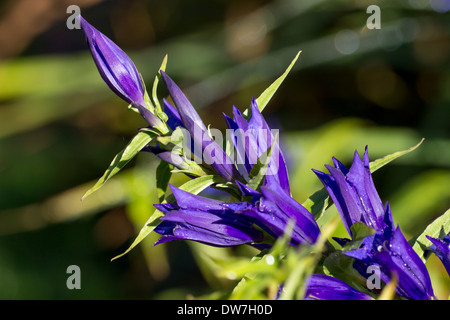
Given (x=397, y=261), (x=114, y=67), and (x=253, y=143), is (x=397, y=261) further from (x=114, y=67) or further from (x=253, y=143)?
(x=114, y=67)

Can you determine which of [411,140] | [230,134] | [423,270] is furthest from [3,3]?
[423,270]

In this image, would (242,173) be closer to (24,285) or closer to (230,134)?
(230,134)

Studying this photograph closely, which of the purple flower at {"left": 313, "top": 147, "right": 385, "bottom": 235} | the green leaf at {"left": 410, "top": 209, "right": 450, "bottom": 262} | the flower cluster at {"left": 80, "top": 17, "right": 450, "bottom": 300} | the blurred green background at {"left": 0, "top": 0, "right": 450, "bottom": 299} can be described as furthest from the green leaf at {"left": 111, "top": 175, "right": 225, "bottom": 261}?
the blurred green background at {"left": 0, "top": 0, "right": 450, "bottom": 299}

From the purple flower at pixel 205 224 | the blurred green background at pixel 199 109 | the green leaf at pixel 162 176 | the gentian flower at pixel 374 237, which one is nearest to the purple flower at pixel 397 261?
the gentian flower at pixel 374 237

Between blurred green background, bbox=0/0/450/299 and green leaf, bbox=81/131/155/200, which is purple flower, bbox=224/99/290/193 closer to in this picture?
green leaf, bbox=81/131/155/200

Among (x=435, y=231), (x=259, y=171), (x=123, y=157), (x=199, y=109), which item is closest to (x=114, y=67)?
(x=123, y=157)

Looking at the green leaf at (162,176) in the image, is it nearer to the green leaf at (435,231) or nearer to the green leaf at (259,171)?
the green leaf at (259,171)
